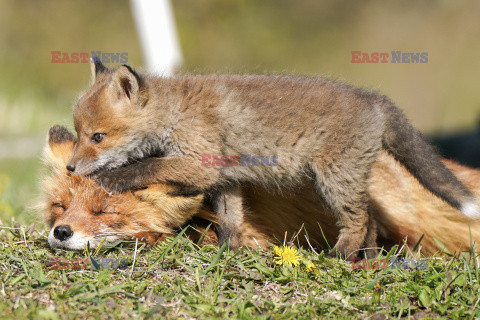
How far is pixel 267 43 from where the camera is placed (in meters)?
17.5

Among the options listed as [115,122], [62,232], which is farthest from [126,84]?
[62,232]

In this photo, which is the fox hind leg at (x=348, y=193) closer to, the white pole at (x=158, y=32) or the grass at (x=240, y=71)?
the grass at (x=240, y=71)

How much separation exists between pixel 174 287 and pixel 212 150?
4.12 feet

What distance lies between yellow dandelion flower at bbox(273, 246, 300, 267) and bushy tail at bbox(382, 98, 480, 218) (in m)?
1.49

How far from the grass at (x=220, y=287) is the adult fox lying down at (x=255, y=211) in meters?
0.19

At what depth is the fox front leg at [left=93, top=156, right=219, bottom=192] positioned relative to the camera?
4.40 metres

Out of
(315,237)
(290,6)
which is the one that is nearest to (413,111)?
(290,6)

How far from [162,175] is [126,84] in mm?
977

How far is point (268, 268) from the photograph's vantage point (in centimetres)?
400

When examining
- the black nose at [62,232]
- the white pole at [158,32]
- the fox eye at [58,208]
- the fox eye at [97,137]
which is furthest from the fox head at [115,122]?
the white pole at [158,32]

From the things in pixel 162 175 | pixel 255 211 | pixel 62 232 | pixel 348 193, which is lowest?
pixel 255 211

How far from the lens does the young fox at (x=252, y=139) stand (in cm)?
464

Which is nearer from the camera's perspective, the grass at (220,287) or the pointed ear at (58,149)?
the grass at (220,287)

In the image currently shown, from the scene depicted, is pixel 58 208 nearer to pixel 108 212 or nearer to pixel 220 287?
pixel 108 212
